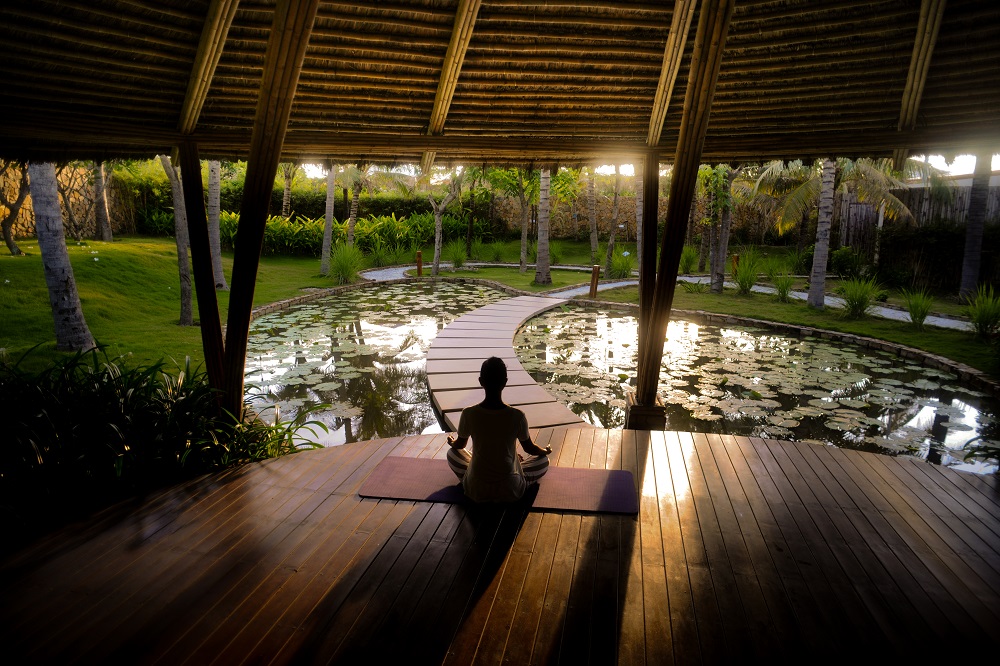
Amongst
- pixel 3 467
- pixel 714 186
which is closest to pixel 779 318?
pixel 714 186

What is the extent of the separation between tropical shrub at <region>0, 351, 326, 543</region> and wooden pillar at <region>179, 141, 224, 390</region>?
216 millimetres


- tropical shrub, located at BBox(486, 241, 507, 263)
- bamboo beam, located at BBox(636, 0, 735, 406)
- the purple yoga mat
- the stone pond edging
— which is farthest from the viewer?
tropical shrub, located at BBox(486, 241, 507, 263)

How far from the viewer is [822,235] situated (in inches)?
405

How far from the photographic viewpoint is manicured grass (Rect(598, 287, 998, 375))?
7170 mm

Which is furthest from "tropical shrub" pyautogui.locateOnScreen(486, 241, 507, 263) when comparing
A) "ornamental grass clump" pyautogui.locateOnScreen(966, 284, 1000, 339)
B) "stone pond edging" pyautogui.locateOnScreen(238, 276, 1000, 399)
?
"ornamental grass clump" pyautogui.locateOnScreen(966, 284, 1000, 339)

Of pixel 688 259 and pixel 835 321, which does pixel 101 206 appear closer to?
pixel 688 259

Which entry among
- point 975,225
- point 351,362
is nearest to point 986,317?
point 975,225

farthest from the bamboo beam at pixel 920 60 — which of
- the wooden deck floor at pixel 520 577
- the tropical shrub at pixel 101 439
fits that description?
the tropical shrub at pixel 101 439

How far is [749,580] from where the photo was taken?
237 cm

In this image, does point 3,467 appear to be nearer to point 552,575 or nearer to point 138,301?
point 552,575

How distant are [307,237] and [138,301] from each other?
832cm

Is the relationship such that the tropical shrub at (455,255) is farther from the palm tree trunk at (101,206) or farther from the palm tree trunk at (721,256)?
the palm tree trunk at (101,206)

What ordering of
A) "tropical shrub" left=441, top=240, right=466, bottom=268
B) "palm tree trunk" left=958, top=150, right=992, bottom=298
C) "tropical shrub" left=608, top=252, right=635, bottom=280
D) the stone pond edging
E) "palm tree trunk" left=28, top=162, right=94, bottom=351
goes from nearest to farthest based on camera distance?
"palm tree trunk" left=28, top=162, right=94, bottom=351 → the stone pond edging → "palm tree trunk" left=958, top=150, right=992, bottom=298 → "tropical shrub" left=608, top=252, right=635, bottom=280 → "tropical shrub" left=441, top=240, right=466, bottom=268

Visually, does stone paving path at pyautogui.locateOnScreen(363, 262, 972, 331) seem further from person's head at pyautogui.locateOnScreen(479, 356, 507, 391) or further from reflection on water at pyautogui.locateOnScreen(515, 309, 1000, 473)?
person's head at pyautogui.locateOnScreen(479, 356, 507, 391)
